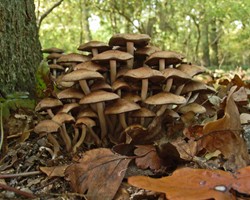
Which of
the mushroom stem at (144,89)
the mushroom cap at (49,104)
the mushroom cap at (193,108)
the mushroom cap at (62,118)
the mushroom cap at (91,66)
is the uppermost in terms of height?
the mushroom cap at (91,66)

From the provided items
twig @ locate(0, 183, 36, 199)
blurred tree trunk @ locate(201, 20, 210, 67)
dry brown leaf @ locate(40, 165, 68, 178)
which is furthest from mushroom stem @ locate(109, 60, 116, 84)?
blurred tree trunk @ locate(201, 20, 210, 67)

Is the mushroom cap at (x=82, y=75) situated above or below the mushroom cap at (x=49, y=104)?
above

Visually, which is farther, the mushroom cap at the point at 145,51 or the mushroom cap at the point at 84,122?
the mushroom cap at the point at 145,51

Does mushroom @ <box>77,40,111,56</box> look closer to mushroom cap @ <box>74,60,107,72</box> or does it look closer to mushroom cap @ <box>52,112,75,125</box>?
mushroom cap @ <box>74,60,107,72</box>

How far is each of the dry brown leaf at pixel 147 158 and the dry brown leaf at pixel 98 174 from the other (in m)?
0.09

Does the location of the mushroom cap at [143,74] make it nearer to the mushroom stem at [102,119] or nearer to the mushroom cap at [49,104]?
the mushroom stem at [102,119]

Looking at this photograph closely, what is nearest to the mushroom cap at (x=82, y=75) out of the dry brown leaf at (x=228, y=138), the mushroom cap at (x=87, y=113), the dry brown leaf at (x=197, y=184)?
the mushroom cap at (x=87, y=113)

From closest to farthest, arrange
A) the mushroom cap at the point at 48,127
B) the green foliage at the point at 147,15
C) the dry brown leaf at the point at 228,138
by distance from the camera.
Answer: the dry brown leaf at the point at 228,138, the mushroom cap at the point at 48,127, the green foliage at the point at 147,15

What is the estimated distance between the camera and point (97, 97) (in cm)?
192

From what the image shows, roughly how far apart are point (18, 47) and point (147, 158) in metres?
1.35

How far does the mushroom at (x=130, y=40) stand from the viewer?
215 centimetres

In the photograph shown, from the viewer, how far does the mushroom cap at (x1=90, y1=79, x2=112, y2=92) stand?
6.68 ft

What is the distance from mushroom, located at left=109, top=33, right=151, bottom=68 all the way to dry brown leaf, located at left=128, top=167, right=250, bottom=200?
3.40ft

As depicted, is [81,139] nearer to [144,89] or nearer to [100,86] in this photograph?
[100,86]
